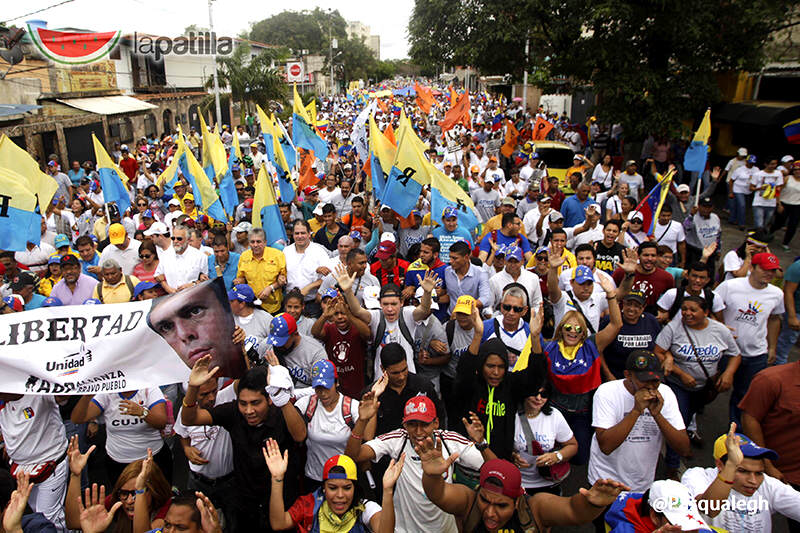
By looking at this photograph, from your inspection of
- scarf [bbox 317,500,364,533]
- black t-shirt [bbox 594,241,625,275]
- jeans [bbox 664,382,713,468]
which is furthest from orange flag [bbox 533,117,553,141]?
scarf [bbox 317,500,364,533]

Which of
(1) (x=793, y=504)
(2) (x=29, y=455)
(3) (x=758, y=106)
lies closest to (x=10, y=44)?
(2) (x=29, y=455)

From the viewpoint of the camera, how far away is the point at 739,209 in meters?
11.6

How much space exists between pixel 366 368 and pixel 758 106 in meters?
14.0

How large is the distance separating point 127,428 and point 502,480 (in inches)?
111

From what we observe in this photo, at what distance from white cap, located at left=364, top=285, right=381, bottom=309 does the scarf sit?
2178 mm

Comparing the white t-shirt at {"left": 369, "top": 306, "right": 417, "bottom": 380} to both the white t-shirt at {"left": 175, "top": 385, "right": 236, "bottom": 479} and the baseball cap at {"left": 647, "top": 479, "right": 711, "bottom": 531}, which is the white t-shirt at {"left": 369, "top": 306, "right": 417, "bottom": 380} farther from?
the baseball cap at {"left": 647, "top": 479, "right": 711, "bottom": 531}

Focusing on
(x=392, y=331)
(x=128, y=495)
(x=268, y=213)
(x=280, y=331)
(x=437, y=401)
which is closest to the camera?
(x=128, y=495)

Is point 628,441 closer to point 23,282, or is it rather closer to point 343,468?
point 343,468

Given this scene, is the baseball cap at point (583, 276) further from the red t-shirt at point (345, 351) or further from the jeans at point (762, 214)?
the jeans at point (762, 214)

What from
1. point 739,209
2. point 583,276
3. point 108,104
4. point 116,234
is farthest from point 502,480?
point 108,104

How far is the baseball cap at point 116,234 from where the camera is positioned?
6.45 meters

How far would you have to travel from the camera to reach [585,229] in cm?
686

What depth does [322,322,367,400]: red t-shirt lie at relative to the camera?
4688 mm

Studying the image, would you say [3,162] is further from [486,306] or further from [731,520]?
[731,520]
